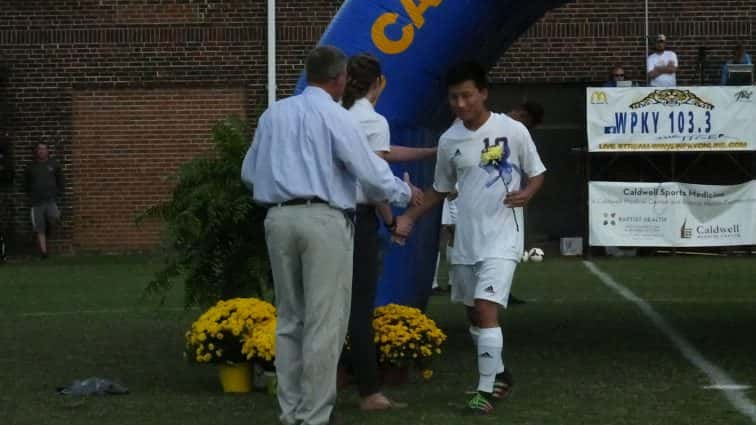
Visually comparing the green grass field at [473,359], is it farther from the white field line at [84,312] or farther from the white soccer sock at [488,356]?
the white soccer sock at [488,356]

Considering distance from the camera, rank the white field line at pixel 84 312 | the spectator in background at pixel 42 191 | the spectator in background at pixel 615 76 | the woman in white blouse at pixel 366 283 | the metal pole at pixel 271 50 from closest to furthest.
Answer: the woman in white blouse at pixel 366 283, the white field line at pixel 84 312, the spectator in background at pixel 615 76, the spectator in background at pixel 42 191, the metal pole at pixel 271 50

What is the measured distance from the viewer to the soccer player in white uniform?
798 centimetres

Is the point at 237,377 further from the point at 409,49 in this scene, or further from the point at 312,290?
the point at 409,49

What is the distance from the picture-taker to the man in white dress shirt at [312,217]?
7227mm

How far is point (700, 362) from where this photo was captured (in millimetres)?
9969

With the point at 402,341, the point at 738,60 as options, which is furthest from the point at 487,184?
the point at 738,60

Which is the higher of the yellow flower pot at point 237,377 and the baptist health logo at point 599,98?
the baptist health logo at point 599,98

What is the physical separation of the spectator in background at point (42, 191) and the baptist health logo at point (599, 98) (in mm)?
8519

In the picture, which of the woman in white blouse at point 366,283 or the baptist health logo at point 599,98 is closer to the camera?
the woman in white blouse at point 366,283

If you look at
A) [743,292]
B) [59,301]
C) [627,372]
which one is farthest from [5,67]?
[627,372]

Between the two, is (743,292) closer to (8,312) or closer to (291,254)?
(8,312)

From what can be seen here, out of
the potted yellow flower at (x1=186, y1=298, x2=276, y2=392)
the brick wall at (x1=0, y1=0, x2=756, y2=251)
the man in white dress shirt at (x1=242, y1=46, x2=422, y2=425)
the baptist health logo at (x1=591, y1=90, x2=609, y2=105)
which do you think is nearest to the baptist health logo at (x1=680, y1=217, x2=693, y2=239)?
the baptist health logo at (x1=591, y1=90, x2=609, y2=105)

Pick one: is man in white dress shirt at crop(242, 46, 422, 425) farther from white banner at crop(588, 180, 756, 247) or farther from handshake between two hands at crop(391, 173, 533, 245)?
white banner at crop(588, 180, 756, 247)

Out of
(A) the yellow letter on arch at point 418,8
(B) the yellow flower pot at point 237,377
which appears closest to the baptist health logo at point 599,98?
(A) the yellow letter on arch at point 418,8
